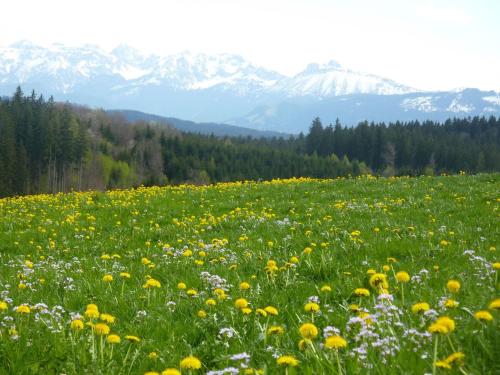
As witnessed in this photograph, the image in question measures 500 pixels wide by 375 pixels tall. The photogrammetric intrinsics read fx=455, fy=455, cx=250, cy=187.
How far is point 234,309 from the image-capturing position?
4812 mm

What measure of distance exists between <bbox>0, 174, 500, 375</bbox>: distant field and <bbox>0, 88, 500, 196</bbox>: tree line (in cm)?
7944

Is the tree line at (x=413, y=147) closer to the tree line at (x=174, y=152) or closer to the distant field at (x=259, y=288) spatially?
the tree line at (x=174, y=152)

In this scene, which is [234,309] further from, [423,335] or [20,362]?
[423,335]

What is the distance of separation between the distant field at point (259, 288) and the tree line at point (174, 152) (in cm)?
7944

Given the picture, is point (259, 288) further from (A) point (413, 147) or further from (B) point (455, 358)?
(A) point (413, 147)

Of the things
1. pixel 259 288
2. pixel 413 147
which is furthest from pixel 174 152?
pixel 259 288

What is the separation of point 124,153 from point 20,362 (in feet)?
433

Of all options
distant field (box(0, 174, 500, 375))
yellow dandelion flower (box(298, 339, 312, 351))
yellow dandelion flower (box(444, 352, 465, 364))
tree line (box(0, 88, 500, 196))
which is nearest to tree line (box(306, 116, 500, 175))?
tree line (box(0, 88, 500, 196))

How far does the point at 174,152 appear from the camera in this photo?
138m

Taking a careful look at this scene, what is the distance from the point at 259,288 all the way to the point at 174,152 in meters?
135

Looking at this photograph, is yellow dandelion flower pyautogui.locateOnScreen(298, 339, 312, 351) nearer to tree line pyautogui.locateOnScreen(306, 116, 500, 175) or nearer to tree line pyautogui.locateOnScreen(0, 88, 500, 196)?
tree line pyautogui.locateOnScreen(0, 88, 500, 196)

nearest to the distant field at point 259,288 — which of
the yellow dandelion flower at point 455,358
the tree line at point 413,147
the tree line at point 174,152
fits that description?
the yellow dandelion flower at point 455,358

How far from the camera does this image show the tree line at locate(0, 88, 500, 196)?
94500mm

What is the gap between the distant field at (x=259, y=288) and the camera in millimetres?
2934
